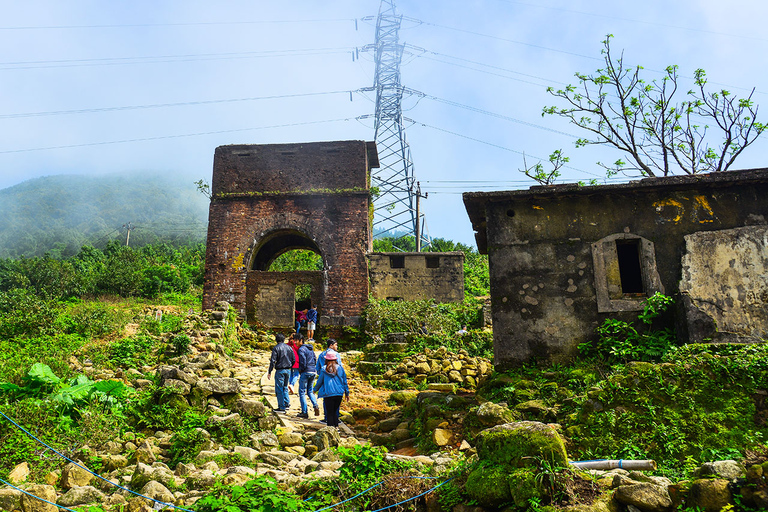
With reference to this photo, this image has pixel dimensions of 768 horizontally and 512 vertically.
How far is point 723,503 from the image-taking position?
140 inches

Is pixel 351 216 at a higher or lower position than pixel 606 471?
higher

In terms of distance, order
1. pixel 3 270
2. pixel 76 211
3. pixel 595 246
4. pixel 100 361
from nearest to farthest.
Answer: pixel 595 246, pixel 100 361, pixel 3 270, pixel 76 211

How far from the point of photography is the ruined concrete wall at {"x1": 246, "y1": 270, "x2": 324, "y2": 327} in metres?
18.6

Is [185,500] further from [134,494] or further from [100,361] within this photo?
[100,361]

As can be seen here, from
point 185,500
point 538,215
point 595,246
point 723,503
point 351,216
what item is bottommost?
point 185,500

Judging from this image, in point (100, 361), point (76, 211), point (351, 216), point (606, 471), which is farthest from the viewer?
point (76, 211)

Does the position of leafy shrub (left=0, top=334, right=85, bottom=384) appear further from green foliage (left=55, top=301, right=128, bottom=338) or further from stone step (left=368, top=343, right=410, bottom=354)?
stone step (left=368, top=343, right=410, bottom=354)

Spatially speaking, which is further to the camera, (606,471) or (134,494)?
(134,494)

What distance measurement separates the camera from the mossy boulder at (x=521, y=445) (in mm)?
4469

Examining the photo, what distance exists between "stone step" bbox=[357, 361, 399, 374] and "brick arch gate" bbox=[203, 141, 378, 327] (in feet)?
14.9

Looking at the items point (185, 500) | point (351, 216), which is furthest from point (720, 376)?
point (351, 216)

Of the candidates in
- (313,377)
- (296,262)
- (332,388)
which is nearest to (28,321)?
(313,377)

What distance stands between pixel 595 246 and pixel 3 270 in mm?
36457

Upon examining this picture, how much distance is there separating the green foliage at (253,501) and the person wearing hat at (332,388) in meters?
3.69
